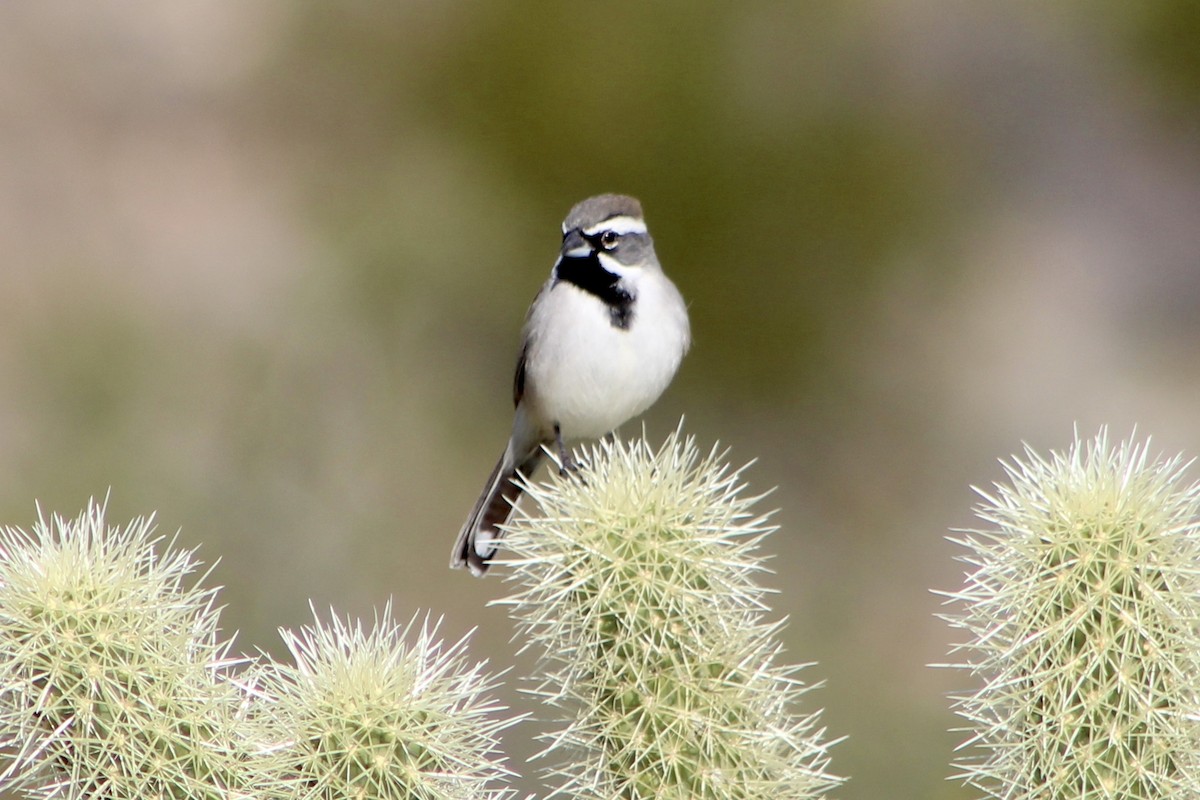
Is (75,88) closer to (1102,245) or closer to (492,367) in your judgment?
(492,367)

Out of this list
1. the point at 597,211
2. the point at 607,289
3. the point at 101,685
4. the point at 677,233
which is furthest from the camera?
the point at 677,233

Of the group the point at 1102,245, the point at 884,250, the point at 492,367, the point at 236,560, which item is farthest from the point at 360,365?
the point at 1102,245

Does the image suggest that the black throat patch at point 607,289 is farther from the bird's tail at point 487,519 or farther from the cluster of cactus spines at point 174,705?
the cluster of cactus spines at point 174,705

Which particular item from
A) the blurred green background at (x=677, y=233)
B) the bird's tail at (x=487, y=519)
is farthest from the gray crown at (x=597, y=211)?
the blurred green background at (x=677, y=233)

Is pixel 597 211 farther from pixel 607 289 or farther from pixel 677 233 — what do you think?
pixel 677 233

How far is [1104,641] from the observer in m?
2.64

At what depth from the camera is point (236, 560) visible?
7.64 metres

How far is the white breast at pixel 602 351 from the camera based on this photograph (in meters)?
5.20

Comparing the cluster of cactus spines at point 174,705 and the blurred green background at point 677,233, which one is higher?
the blurred green background at point 677,233

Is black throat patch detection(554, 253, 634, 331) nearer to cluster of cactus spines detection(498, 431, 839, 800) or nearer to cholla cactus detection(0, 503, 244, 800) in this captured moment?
cluster of cactus spines detection(498, 431, 839, 800)

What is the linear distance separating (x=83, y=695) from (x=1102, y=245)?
1068 cm

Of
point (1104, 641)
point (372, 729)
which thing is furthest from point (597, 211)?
point (1104, 641)

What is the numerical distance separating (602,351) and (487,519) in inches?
36.9

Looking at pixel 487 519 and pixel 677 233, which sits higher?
pixel 677 233
